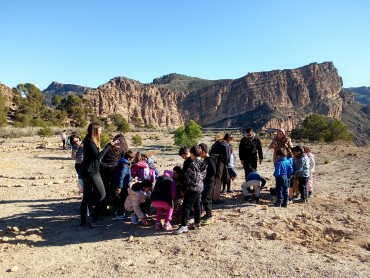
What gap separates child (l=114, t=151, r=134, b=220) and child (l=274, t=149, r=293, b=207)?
344 cm

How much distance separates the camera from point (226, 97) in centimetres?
16800

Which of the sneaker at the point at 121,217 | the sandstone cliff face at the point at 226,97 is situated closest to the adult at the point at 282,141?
the sneaker at the point at 121,217

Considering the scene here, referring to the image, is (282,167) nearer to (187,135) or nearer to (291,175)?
(291,175)

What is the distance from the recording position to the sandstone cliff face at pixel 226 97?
498 ft

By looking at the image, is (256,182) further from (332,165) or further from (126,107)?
(126,107)

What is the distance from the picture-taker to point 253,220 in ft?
22.5

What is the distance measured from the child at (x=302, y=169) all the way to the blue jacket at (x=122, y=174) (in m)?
4.24

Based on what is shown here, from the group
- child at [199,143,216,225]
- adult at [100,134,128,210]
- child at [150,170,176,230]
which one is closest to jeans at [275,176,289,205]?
child at [199,143,216,225]

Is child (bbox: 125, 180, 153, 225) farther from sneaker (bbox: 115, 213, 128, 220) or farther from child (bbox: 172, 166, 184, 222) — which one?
child (bbox: 172, 166, 184, 222)

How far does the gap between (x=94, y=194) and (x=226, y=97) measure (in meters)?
165

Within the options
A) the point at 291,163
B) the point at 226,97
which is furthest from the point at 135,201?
the point at 226,97

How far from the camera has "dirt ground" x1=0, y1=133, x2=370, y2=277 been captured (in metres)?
4.86

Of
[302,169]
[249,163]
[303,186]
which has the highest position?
[249,163]

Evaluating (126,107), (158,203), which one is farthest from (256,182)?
(126,107)
